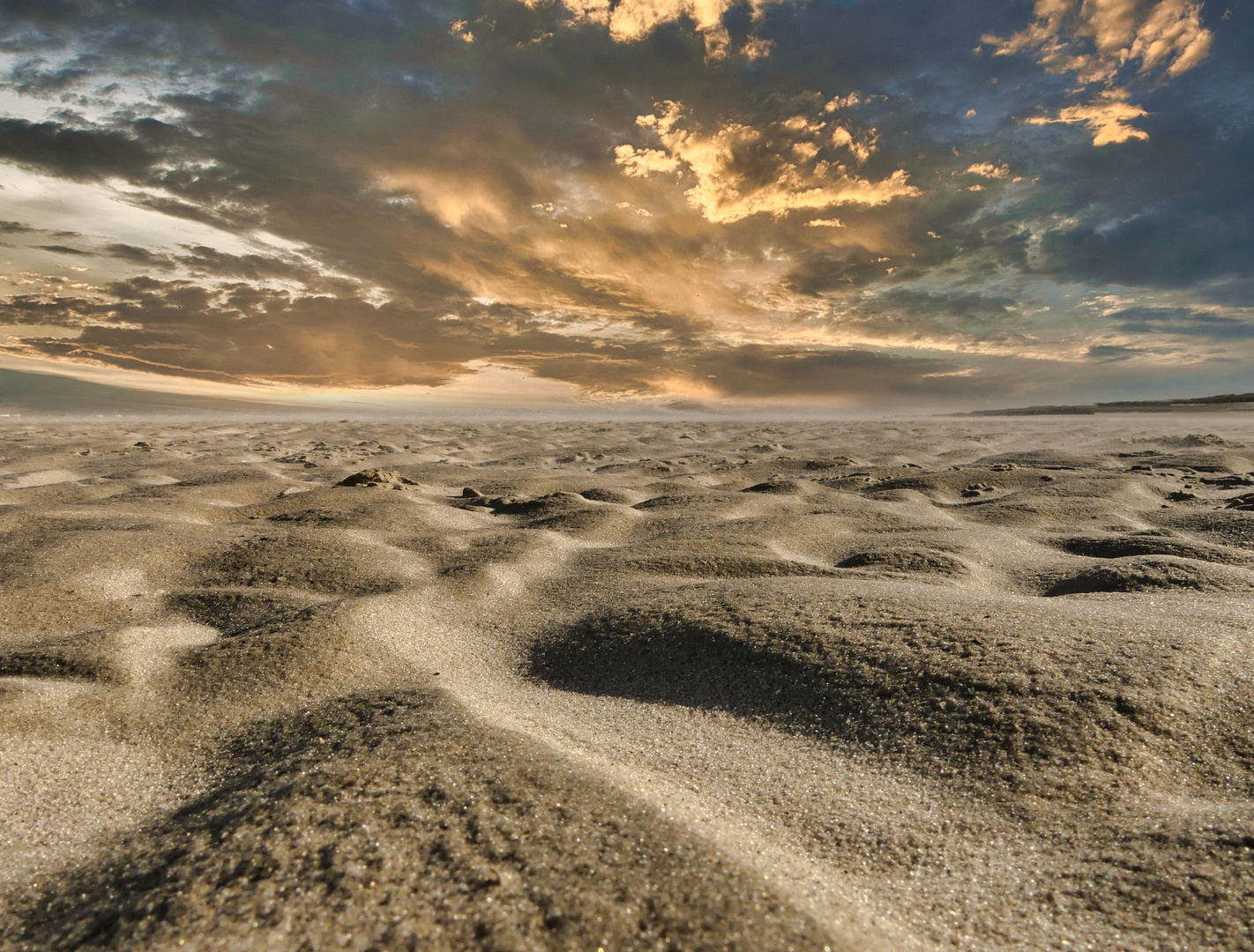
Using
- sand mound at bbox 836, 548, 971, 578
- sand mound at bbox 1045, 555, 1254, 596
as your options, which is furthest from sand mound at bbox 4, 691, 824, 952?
sand mound at bbox 1045, 555, 1254, 596

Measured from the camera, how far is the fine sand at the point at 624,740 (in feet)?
3.42

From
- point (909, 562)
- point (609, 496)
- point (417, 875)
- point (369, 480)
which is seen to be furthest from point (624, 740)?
point (369, 480)

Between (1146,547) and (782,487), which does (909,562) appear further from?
(782,487)

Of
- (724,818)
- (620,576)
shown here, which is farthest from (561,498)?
(724,818)

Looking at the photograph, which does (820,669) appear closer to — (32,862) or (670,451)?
(32,862)

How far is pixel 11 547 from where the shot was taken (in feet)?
10.7

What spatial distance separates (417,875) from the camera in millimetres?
1077

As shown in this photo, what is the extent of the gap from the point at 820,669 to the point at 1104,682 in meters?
0.71

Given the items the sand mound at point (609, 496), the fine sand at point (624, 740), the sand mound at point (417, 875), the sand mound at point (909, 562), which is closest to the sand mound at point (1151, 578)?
the fine sand at point (624, 740)

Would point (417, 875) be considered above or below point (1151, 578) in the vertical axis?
below

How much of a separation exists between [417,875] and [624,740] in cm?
72

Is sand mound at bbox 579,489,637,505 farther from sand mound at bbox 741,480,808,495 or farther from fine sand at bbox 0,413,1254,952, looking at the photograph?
fine sand at bbox 0,413,1254,952

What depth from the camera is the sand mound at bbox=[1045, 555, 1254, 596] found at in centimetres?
267

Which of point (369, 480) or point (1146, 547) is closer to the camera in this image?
point (1146, 547)
